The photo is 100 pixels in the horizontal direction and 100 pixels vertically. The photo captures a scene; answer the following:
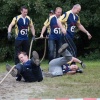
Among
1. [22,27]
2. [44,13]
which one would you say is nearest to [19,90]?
[22,27]

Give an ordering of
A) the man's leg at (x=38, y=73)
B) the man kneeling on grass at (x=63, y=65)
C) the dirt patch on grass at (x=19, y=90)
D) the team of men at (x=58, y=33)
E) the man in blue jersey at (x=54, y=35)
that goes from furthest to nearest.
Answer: the man in blue jersey at (x=54, y=35) → the team of men at (x=58, y=33) → the man kneeling on grass at (x=63, y=65) → the man's leg at (x=38, y=73) → the dirt patch on grass at (x=19, y=90)

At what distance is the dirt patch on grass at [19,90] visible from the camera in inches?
347

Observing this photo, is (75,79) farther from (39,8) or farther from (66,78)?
(39,8)

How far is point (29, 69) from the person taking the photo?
414 inches

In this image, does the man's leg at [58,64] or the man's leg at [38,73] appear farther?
the man's leg at [58,64]

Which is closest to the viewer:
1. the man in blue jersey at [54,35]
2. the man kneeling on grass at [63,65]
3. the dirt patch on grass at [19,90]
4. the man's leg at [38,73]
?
the dirt patch on grass at [19,90]

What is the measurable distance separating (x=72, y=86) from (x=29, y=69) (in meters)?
1.13

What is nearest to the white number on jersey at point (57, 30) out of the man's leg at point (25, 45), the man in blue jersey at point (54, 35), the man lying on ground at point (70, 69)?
the man in blue jersey at point (54, 35)

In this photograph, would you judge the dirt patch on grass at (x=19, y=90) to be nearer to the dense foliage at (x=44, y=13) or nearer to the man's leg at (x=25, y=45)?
the man's leg at (x=25, y=45)

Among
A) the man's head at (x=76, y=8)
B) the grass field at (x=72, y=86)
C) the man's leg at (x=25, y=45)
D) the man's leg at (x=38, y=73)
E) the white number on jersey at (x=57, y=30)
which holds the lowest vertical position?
the grass field at (x=72, y=86)

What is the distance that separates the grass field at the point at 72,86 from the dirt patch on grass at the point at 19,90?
0.07m

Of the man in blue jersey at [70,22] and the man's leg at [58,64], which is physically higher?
the man in blue jersey at [70,22]

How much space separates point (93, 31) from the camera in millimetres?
21703

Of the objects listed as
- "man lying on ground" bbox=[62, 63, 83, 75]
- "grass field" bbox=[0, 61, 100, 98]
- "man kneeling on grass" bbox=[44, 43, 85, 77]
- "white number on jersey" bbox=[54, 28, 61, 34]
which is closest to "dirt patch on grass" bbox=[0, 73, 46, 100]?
"grass field" bbox=[0, 61, 100, 98]
